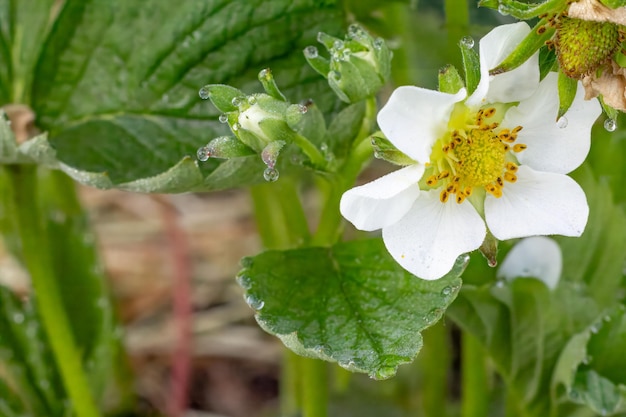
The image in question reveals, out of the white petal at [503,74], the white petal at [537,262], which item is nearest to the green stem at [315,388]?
the white petal at [537,262]

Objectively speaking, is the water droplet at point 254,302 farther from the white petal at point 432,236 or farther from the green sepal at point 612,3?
the green sepal at point 612,3

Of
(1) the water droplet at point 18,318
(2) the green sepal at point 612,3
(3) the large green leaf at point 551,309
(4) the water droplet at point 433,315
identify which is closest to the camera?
(2) the green sepal at point 612,3

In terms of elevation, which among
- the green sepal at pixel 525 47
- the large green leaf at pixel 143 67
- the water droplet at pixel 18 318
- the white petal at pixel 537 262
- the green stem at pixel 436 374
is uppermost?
the green sepal at pixel 525 47

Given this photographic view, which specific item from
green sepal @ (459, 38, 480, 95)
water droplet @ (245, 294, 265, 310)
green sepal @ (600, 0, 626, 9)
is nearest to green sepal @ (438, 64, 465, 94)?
green sepal @ (459, 38, 480, 95)

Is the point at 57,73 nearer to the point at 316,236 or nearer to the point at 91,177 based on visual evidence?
the point at 91,177

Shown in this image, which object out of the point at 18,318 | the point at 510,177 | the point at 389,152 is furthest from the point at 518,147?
the point at 18,318
